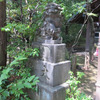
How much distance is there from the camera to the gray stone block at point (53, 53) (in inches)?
98.4

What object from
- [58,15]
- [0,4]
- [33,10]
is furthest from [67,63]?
[0,4]

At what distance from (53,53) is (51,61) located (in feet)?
0.64

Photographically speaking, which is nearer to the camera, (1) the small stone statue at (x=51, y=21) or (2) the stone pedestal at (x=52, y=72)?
(2) the stone pedestal at (x=52, y=72)

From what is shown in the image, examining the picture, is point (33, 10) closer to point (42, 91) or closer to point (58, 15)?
point (58, 15)

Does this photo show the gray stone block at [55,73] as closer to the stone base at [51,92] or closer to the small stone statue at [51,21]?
the stone base at [51,92]

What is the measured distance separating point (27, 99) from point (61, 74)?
105cm

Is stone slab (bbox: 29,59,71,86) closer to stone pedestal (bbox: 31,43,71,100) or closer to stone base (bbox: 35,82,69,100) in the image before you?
stone pedestal (bbox: 31,43,71,100)

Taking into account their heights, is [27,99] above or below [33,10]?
below

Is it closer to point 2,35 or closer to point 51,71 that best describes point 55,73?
point 51,71

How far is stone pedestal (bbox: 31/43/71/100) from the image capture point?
7.97 ft

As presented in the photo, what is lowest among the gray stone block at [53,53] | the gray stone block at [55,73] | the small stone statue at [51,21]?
the gray stone block at [55,73]

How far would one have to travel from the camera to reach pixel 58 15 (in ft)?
8.98

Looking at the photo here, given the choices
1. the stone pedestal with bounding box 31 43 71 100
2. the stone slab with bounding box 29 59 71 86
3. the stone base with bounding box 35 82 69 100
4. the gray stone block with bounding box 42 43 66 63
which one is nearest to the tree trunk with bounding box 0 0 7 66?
the stone slab with bounding box 29 59 71 86

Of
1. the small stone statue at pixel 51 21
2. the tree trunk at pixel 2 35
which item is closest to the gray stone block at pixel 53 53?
the small stone statue at pixel 51 21
